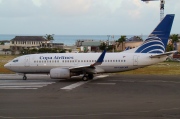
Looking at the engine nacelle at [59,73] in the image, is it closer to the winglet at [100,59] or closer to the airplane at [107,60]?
the airplane at [107,60]

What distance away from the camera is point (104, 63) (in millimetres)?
32406

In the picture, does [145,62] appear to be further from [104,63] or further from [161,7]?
[161,7]

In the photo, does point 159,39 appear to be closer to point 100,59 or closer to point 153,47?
point 153,47

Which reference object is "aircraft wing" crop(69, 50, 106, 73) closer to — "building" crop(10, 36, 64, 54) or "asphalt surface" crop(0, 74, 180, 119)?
"asphalt surface" crop(0, 74, 180, 119)

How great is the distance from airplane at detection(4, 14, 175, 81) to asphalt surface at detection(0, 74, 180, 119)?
4.33 meters

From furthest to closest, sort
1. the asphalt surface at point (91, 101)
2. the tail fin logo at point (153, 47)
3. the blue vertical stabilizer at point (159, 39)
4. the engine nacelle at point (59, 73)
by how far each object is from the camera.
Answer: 1. the tail fin logo at point (153, 47)
2. the blue vertical stabilizer at point (159, 39)
3. the engine nacelle at point (59, 73)
4. the asphalt surface at point (91, 101)

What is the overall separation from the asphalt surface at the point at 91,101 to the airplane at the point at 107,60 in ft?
14.2

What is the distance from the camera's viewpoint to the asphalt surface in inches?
622

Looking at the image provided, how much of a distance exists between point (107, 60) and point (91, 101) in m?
13.0

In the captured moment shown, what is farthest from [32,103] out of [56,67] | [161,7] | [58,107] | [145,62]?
[161,7]

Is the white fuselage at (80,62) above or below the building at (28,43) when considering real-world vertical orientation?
below

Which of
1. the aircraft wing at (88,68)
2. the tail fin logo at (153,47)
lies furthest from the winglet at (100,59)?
the tail fin logo at (153,47)

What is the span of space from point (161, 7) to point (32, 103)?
221 feet

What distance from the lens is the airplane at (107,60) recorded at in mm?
32125
